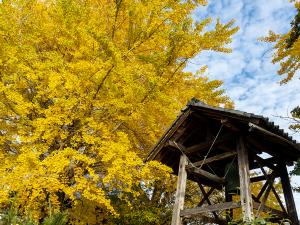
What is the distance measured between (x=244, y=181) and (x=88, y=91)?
522 centimetres

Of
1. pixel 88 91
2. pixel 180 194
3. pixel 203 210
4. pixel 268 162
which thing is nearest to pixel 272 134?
pixel 268 162

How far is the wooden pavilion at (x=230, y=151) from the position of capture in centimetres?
605

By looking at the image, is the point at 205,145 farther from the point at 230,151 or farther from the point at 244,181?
the point at 244,181

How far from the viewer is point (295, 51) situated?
9.00m

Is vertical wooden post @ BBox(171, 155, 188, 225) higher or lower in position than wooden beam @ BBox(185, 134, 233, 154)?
lower

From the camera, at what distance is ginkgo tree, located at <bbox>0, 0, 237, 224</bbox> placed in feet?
24.7

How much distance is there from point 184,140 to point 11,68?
5.74 meters

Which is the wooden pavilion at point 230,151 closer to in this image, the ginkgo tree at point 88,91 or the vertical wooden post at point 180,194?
the vertical wooden post at point 180,194

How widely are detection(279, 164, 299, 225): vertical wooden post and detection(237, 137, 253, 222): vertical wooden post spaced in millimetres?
1519

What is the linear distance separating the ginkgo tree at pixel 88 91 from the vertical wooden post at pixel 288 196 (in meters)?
2.88

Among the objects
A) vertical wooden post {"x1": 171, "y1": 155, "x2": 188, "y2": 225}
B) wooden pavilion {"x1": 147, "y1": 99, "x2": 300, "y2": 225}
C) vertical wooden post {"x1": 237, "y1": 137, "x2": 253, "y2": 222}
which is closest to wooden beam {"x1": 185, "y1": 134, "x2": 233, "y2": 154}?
wooden pavilion {"x1": 147, "y1": 99, "x2": 300, "y2": 225}

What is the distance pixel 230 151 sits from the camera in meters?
6.70

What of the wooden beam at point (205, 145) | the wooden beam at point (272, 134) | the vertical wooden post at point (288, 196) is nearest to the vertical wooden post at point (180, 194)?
the wooden beam at point (205, 145)

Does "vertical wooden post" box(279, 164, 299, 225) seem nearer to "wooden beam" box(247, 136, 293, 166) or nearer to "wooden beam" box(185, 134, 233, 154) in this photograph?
"wooden beam" box(247, 136, 293, 166)
